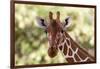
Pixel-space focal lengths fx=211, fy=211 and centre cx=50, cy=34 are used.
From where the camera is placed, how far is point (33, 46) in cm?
Result: 201

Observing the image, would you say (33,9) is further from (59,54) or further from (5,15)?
(59,54)

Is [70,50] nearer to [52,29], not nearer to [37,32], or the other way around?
[52,29]

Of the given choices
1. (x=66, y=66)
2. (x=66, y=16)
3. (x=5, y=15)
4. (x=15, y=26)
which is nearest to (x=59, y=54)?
(x=66, y=66)

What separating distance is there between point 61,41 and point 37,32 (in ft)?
0.86

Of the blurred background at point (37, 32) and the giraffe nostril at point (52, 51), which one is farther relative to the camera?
the giraffe nostril at point (52, 51)

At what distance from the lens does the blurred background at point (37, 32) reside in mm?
1956

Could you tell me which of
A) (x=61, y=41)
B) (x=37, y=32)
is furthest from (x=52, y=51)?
(x=37, y=32)

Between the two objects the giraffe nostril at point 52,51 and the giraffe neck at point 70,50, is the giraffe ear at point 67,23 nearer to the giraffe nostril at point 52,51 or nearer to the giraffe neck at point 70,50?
the giraffe neck at point 70,50

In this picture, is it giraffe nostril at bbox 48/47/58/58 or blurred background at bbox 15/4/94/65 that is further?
giraffe nostril at bbox 48/47/58/58

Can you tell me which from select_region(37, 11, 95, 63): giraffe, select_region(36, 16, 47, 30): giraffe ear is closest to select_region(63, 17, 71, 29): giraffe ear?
select_region(37, 11, 95, 63): giraffe

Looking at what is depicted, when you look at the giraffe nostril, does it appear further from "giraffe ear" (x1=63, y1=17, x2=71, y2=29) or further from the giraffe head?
"giraffe ear" (x1=63, y1=17, x2=71, y2=29)

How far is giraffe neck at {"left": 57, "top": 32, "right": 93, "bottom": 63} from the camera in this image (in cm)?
210

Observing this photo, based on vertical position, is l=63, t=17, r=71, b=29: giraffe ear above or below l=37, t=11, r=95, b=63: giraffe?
above

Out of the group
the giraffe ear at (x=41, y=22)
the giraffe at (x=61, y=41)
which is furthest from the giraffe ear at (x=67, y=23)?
the giraffe ear at (x=41, y=22)
